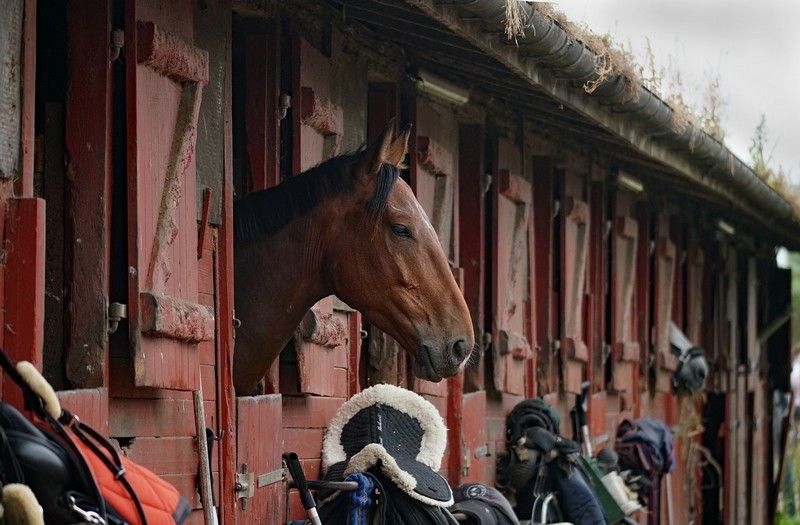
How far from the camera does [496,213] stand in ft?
31.7

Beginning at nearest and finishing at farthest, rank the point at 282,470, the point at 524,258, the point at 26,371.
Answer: the point at 26,371
the point at 282,470
the point at 524,258

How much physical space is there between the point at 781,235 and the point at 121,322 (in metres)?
Result: 13.8

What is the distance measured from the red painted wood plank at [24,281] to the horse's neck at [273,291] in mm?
2133

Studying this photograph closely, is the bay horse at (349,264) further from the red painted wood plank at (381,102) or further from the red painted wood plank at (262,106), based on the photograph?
the red painted wood plank at (381,102)

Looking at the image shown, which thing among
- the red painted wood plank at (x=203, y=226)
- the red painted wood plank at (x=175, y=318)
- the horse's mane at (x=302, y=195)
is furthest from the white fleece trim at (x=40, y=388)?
the horse's mane at (x=302, y=195)

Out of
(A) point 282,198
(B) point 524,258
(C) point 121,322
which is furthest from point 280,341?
(B) point 524,258

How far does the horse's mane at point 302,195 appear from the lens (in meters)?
6.32

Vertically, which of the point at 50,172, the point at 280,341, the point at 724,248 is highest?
the point at 724,248

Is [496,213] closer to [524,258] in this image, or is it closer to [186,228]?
[524,258]

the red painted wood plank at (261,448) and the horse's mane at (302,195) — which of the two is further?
the horse's mane at (302,195)

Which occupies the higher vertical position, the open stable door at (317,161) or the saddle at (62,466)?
the open stable door at (317,161)

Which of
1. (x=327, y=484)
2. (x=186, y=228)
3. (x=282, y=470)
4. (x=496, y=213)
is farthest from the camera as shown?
(x=496, y=213)

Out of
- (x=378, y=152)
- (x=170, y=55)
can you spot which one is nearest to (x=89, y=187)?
(x=170, y=55)

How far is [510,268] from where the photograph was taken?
1003cm
